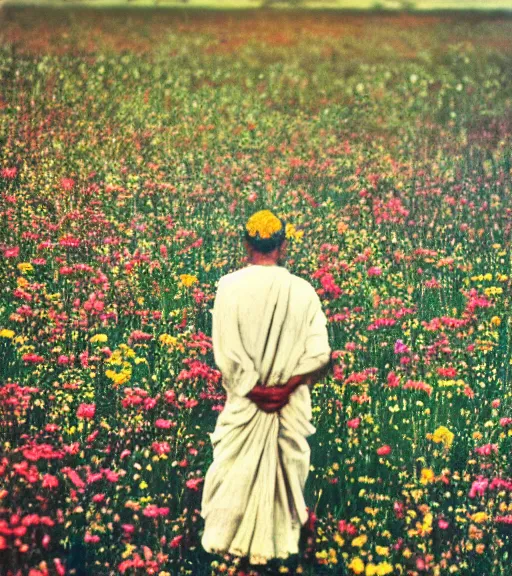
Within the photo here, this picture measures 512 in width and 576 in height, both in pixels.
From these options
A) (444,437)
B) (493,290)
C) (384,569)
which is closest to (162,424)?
(384,569)

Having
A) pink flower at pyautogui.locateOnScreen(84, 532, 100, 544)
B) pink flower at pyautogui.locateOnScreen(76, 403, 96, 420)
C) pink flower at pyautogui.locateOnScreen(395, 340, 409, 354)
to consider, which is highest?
pink flower at pyautogui.locateOnScreen(395, 340, 409, 354)

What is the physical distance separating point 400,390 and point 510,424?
0.57m

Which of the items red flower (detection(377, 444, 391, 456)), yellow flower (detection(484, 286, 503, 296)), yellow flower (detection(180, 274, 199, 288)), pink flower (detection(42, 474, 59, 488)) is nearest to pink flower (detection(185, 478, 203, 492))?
pink flower (detection(42, 474, 59, 488))

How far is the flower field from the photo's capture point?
12.8ft

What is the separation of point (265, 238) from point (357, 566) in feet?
5.18

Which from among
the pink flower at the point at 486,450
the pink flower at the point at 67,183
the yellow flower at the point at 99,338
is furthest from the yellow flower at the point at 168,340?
the pink flower at the point at 486,450

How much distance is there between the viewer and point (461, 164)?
4.77 metres

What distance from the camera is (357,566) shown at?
151 inches

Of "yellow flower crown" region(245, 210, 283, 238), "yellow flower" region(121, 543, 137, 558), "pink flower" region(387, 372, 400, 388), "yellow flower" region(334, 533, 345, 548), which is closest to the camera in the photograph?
"yellow flower crown" region(245, 210, 283, 238)

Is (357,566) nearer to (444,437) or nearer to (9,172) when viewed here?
(444,437)

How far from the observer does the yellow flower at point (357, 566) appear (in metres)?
3.85

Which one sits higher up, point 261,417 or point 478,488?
point 261,417

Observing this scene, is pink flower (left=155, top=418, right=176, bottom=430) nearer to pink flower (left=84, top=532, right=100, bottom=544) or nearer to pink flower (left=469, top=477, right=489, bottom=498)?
pink flower (left=84, top=532, right=100, bottom=544)

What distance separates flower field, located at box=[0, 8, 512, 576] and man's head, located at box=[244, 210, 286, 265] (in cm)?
74
